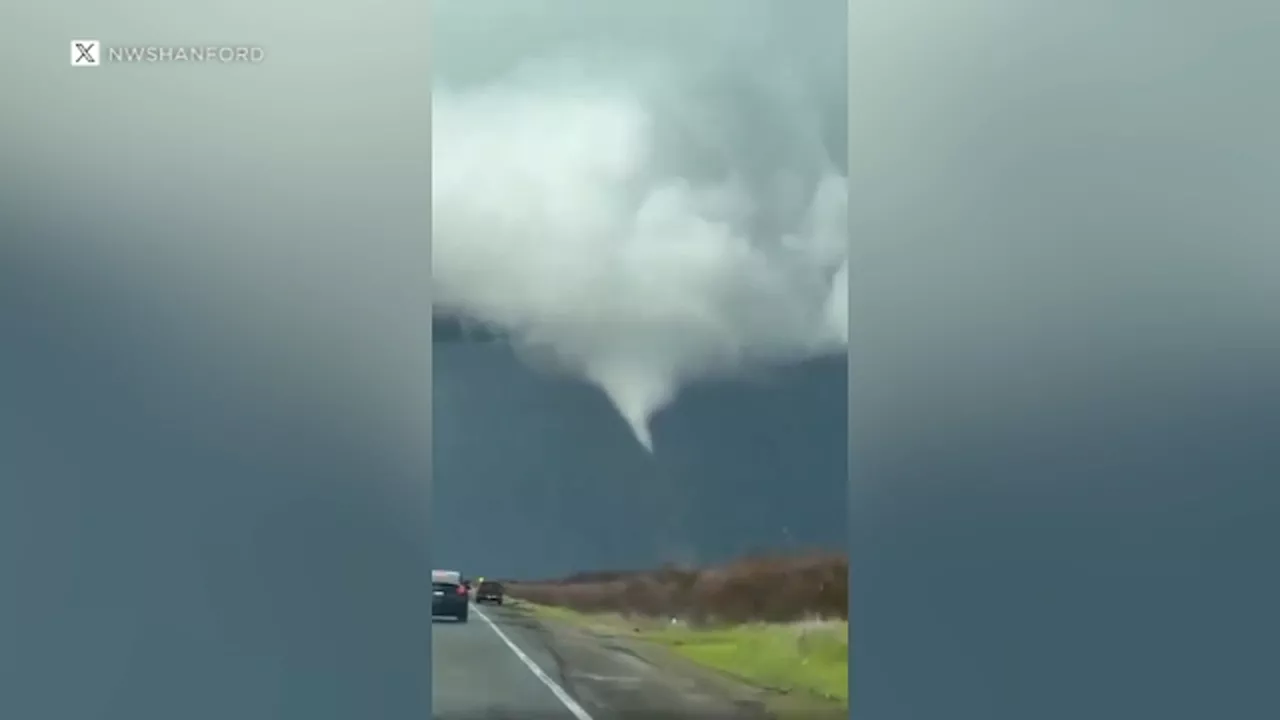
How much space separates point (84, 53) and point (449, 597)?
7.35ft

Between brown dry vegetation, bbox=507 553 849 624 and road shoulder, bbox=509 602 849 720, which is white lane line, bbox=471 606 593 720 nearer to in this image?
road shoulder, bbox=509 602 849 720

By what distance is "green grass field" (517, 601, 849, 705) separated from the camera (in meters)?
4.77

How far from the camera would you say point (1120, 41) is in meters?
4.69

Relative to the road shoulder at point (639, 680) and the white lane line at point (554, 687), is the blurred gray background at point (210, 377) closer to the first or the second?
the white lane line at point (554, 687)

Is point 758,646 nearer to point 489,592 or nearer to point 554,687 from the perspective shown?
point 554,687

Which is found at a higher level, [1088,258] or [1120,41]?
[1120,41]

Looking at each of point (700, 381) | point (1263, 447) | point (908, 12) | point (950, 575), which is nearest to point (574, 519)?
point (700, 381)

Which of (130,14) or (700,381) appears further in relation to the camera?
(700,381)

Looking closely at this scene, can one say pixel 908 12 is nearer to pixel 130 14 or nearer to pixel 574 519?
pixel 574 519

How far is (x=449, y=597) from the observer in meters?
4.70

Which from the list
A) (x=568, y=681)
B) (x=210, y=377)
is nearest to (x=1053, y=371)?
(x=568, y=681)

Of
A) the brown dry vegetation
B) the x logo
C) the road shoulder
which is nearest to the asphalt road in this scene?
the road shoulder

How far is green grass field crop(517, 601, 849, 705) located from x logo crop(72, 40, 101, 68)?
2386 mm

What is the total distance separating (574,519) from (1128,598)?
196 centimetres
